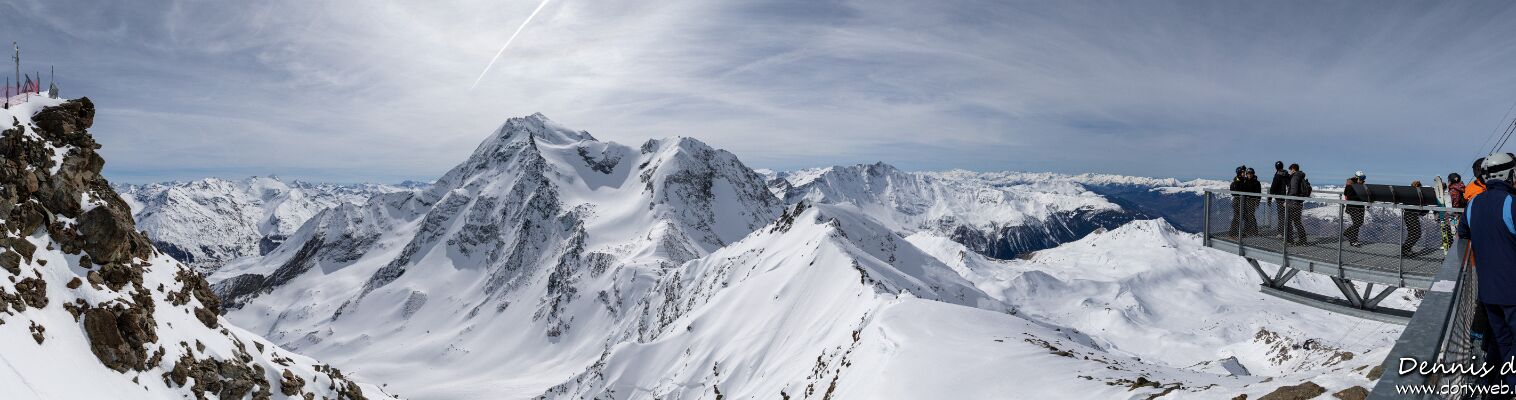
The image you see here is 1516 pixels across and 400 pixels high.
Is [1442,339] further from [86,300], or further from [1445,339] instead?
[86,300]

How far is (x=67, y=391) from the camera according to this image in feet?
49.4

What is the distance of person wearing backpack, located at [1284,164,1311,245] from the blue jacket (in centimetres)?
994

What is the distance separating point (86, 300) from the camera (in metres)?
18.3

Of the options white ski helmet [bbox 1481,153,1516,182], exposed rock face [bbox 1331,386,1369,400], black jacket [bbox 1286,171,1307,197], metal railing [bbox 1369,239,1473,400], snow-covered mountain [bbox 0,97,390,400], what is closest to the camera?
metal railing [bbox 1369,239,1473,400]

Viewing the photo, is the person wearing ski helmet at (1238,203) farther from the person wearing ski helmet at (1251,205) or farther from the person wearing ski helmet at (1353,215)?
the person wearing ski helmet at (1353,215)

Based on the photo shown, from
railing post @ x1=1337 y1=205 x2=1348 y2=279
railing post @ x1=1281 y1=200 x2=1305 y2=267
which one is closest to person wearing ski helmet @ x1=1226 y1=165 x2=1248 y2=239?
railing post @ x1=1281 y1=200 x2=1305 y2=267

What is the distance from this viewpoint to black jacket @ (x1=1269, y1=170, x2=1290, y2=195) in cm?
1644

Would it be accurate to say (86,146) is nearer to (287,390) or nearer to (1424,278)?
(287,390)

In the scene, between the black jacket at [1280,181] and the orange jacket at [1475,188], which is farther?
the black jacket at [1280,181]

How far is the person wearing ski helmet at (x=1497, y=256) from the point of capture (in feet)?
19.3

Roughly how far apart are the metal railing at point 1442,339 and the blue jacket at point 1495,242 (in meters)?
0.12

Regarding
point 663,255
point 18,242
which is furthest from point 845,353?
point 663,255

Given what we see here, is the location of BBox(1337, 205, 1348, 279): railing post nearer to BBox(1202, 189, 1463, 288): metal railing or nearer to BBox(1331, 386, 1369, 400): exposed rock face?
BBox(1202, 189, 1463, 288): metal railing

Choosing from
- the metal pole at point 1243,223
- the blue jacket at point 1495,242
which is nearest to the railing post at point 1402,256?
the metal pole at point 1243,223
